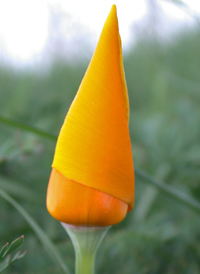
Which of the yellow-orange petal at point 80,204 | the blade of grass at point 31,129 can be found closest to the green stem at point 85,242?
the yellow-orange petal at point 80,204

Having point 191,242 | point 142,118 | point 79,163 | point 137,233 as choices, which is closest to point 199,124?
point 142,118

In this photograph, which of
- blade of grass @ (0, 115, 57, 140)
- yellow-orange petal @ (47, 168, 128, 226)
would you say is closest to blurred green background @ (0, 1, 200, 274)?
blade of grass @ (0, 115, 57, 140)

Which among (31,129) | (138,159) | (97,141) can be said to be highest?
(97,141)

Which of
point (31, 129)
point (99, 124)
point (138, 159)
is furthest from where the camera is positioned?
point (138, 159)

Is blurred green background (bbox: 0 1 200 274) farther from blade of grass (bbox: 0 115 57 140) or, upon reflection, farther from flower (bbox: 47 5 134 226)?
flower (bbox: 47 5 134 226)

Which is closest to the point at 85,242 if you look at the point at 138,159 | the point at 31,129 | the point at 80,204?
the point at 80,204

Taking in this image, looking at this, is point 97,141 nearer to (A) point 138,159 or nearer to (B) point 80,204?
(B) point 80,204
